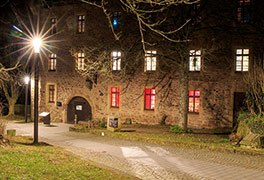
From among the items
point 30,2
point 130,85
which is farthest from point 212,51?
point 30,2

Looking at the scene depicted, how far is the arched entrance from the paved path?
9.16m

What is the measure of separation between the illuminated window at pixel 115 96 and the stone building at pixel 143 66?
0.24 feet

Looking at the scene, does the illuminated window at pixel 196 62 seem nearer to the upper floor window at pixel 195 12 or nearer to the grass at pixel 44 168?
the upper floor window at pixel 195 12

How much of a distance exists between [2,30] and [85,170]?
26.9 metres

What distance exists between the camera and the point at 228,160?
1144 centimetres

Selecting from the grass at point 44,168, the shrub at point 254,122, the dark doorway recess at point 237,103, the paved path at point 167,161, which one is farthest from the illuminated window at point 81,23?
the grass at point 44,168

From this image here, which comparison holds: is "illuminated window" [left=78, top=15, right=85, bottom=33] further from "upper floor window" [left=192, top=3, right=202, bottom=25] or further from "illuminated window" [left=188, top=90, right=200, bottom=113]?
"illuminated window" [left=188, top=90, right=200, bottom=113]

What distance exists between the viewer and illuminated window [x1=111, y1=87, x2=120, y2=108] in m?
23.5

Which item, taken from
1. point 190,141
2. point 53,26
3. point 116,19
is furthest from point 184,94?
point 53,26

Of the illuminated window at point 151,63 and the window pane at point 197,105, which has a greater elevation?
the illuminated window at point 151,63

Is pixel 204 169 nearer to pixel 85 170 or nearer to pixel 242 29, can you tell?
pixel 85 170

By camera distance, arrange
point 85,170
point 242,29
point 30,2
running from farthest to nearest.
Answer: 1. point 30,2
2. point 242,29
3. point 85,170

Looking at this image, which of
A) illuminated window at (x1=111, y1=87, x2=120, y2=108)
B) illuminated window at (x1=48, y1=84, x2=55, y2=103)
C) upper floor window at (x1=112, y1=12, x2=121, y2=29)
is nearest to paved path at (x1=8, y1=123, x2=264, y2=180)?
illuminated window at (x1=111, y1=87, x2=120, y2=108)

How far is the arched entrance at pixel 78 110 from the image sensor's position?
24780 millimetres
